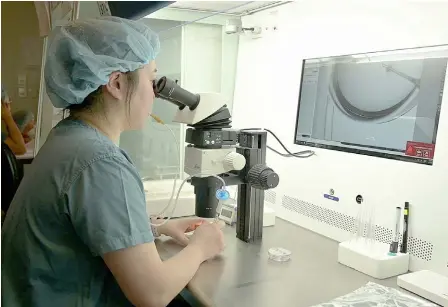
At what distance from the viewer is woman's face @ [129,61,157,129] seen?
116 centimetres

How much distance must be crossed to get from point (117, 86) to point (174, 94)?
1.11 ft

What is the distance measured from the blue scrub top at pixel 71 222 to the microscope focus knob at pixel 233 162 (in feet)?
1.77

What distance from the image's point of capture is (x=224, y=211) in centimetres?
192

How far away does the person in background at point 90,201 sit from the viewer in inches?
38.3

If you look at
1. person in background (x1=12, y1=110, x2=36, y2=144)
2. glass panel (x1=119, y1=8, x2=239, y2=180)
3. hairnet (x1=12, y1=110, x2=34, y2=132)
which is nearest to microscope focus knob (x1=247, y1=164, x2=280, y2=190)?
glass panel (x1=119, y1=8, x2=239, y2=180)

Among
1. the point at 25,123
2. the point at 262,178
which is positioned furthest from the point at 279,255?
the point at 25,123

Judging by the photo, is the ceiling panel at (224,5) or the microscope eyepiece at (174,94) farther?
the ceiling panel at (224,5)

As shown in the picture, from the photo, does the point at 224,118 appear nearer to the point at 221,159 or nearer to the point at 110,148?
the point at 221,159

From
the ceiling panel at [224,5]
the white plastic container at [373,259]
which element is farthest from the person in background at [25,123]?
the white plastic container at [373,259]

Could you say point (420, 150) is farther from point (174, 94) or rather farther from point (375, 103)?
point (174, 94)

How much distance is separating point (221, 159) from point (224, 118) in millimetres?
154

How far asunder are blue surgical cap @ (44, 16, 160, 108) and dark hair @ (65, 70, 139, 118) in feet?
0.05

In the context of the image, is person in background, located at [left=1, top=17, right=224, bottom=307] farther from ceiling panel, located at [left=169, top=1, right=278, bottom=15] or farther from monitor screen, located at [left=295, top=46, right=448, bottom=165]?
ceiling panel, located at [left=169, top=1, right=278, bottom=15]

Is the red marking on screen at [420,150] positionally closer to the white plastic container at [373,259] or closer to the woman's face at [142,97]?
the white plastic container at [373,259]
